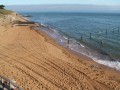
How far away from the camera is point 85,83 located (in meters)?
23.4

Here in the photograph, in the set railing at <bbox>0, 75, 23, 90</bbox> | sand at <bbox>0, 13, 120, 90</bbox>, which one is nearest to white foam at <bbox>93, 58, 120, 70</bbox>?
sand at <bbox>0, 13, 120, 90</bbox>

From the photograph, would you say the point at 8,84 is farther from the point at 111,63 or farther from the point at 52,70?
the point at 111,63

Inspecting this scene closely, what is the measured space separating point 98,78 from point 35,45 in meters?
15.5

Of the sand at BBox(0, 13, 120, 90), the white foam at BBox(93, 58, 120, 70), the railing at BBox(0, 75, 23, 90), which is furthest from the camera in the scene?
the white foam at BBox(93, 58, 120, 70)

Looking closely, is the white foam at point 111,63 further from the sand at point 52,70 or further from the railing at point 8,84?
the railing at point 8,84

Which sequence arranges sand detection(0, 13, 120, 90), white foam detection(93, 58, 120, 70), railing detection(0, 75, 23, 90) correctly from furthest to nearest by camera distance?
white foam detection(93, 58, 120, 70), sand detection(0, 13, 120, 90), railing detection(0, 75, 23, 90)

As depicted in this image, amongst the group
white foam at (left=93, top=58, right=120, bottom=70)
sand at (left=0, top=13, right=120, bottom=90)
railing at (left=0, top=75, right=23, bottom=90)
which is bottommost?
white foam at (left=93, top=58, right=120, bottom=70)

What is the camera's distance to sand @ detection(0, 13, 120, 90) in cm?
2275

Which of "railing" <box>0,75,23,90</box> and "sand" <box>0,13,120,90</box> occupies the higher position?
"railing" <box>0,75,23,90</box>

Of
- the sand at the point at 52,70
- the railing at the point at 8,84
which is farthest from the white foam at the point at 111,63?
the railing at the point at 8,84

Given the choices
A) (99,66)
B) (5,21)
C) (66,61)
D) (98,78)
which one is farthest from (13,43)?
(5,21)

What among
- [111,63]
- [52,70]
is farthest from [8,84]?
[111,63]

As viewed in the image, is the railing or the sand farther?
the sand

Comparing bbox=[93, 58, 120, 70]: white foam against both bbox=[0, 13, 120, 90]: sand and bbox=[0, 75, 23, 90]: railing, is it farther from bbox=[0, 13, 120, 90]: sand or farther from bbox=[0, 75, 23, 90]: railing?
bbox=[0, 75, 23, 90]: railing
